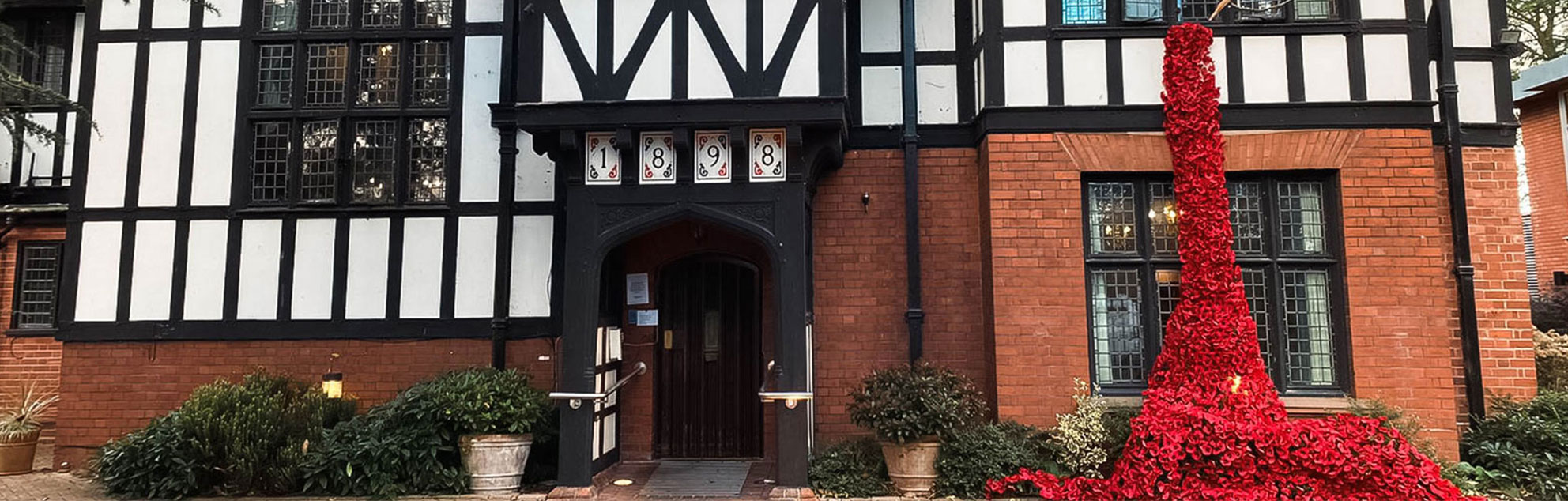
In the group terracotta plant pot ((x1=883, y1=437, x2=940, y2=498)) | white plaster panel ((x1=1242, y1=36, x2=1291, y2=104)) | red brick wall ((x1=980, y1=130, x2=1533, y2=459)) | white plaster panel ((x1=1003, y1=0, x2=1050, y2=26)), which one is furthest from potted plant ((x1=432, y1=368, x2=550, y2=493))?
white plaster panel ((x1=1242, y1=36, x2=1291, y2=104))

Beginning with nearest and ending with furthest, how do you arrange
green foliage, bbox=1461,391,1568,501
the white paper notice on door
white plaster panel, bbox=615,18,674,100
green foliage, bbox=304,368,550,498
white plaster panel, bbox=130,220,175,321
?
green foliage, bbox=1461,391,1568,501, green foliage, bbox=304,368,550,498, white plaster panel, bbox=615,18,674,100, the white paper notice on door, white plaster panel, bbox=130,220,175,321

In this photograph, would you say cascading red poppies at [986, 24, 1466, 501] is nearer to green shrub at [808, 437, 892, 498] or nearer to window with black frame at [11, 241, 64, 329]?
green shrub at [808, 437, 892, 498]

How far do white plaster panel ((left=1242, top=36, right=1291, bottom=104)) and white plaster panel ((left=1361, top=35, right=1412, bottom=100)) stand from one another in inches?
31.3

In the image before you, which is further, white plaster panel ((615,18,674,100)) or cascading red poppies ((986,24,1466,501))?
white plaster panel ((615,18,674,100))

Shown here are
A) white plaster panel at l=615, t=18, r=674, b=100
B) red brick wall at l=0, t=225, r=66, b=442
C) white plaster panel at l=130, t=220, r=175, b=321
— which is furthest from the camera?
red brick wall at l=0, t=225, r=66, b=442

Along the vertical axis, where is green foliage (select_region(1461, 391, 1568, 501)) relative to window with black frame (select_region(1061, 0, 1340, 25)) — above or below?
below

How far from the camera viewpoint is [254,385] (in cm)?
811

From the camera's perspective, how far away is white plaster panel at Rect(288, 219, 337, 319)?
8.86 metres

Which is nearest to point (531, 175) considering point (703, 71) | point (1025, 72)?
point (703, 71)

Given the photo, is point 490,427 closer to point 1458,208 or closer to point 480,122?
point 480,122

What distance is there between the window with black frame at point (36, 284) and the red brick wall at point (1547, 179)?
21.7 m

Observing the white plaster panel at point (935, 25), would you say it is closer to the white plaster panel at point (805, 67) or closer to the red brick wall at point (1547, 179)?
the white plaster panel at point (805, 67)

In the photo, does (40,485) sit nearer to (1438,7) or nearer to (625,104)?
(625,104)

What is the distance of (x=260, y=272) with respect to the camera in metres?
8.89
